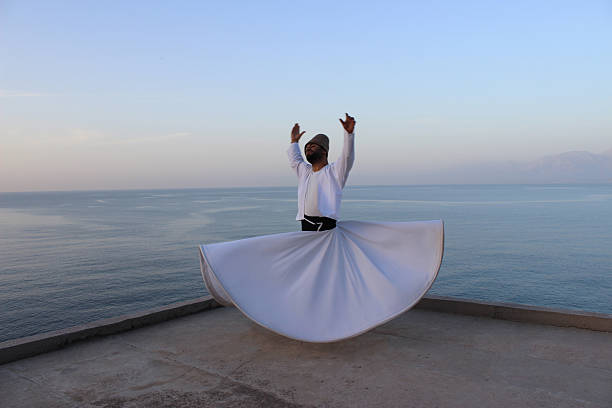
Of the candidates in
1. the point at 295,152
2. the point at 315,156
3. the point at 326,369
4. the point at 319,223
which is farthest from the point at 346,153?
the point at 326,369

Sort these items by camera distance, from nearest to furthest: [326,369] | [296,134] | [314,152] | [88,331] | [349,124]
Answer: [326,369] < [349,124] < [88,331] < [314,152] < [296,134]

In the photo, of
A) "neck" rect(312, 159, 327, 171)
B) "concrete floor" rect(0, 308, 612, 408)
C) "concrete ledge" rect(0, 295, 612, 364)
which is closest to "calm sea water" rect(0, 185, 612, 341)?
"concrete ledge" rect(0, 295, 612, 364)

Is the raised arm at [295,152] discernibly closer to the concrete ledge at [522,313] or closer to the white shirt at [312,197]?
the white shirt at [312,197]

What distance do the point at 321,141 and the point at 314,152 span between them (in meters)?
0.17

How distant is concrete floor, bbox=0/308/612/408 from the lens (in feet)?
12.1

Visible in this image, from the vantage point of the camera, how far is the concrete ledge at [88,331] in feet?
15.3

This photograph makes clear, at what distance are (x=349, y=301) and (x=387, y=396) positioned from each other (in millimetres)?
1209

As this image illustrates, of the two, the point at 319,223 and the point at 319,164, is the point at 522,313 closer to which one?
the point at 319,223

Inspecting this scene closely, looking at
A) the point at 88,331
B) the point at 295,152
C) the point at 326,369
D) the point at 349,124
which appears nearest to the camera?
the point at 326,369

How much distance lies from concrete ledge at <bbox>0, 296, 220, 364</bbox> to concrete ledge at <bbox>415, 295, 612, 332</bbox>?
3399mm

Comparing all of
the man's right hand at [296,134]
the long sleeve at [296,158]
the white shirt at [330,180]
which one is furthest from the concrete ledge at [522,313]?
the man's right hand at [296,134]

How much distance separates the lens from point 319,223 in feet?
17.6

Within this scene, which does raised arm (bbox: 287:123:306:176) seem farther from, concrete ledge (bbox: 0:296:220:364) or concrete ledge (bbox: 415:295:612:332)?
concrete ledge (bbox: 415:295:612:332)

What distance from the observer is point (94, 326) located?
17.2 feet
